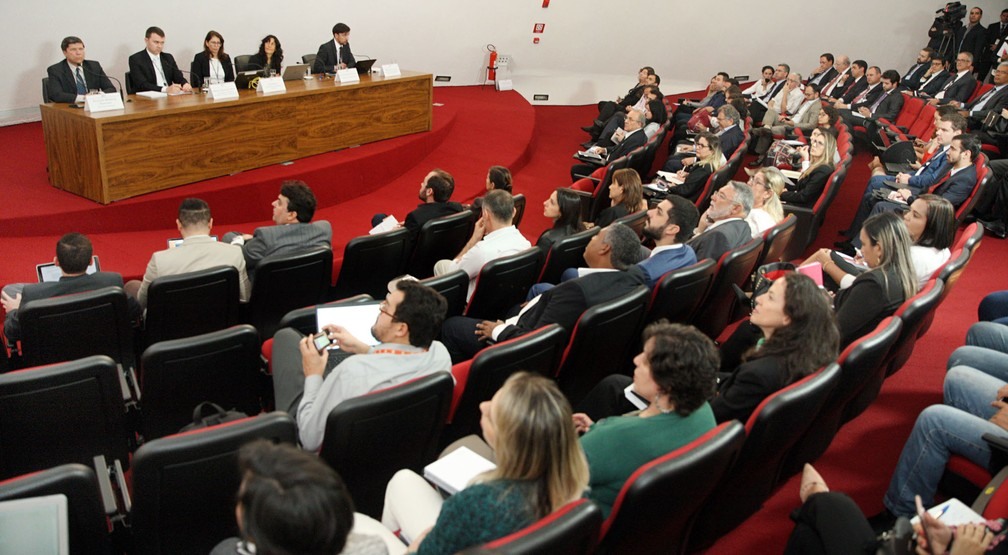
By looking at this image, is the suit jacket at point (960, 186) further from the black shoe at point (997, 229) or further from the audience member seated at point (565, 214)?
the audience member seated at point (565, 214)

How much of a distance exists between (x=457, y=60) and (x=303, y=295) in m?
8.04

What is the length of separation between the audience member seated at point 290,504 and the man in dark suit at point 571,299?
5.84 ft

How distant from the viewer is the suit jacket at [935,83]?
9836mm

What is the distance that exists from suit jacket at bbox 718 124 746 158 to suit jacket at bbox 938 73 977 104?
397 centimetres

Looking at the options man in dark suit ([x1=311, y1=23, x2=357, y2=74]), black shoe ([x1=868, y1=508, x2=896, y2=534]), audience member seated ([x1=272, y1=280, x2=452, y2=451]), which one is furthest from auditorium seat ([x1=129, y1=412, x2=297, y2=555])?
man in dark suit ([x1=311, y1=23, x2=357, y2=74])

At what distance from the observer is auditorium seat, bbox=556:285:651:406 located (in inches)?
114

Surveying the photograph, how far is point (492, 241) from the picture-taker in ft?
12.8

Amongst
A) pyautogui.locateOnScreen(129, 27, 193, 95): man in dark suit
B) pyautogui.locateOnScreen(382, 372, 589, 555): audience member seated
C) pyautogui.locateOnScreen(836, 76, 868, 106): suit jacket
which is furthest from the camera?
pyautogui.locateOnScreen(836, 76, 868, 106): suit jacket

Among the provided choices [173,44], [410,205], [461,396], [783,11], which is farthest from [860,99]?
[461,396]

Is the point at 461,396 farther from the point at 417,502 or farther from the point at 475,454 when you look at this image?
the point at 417,502

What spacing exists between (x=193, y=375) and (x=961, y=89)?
32.2ft

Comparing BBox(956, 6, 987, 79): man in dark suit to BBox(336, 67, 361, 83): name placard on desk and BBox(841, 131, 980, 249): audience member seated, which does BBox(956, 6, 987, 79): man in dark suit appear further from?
BBox(336, 67, 361, 83): name placard on desk

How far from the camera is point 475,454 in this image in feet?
7.14

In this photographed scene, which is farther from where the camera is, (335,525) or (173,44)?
(173,44)
